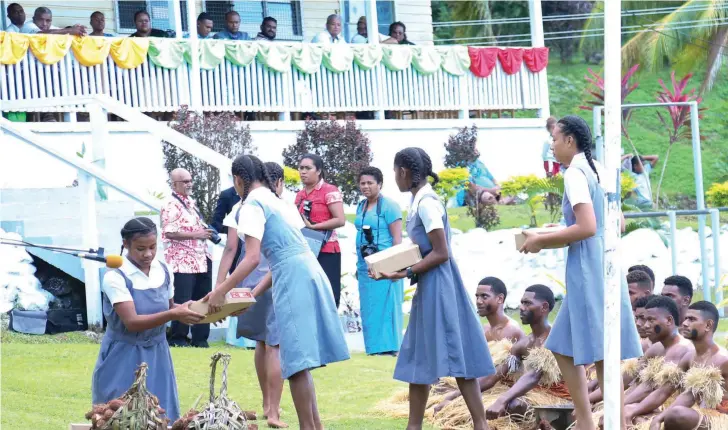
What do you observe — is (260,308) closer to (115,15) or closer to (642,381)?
(642,381)

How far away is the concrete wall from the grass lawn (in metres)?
2.76

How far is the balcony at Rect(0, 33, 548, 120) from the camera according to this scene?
1653 cm

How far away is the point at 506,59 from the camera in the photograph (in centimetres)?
2128

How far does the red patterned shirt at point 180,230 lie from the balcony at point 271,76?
413 cm

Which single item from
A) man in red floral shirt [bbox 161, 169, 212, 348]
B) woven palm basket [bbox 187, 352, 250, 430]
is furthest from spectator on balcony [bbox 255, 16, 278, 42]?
woven palm basket [bbox 187, 352, 250, 430]

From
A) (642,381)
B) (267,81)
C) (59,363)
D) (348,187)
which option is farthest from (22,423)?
(267,81)

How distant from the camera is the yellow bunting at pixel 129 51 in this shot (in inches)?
671

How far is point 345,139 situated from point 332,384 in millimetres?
7824

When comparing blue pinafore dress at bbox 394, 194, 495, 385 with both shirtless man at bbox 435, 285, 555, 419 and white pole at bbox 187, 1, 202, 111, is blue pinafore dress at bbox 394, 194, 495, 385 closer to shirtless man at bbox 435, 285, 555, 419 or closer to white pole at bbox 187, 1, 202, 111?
shirtless man at bbox 435, 285, 555, 419

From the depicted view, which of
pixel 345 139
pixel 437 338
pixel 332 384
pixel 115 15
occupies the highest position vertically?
pixel 115 15

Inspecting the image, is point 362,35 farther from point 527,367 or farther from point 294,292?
point 294,292

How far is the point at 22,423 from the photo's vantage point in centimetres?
791

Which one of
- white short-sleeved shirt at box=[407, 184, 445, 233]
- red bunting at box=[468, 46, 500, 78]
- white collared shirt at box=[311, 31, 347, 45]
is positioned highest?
white collared shirt at box=[311, 31, 347, 45]

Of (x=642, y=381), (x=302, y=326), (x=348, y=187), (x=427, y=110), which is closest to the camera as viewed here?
(x=302, y=326)
